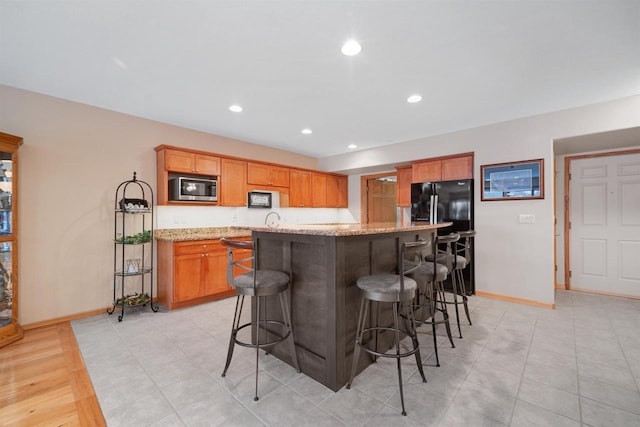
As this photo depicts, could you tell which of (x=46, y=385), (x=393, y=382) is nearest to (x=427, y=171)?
(x=393, y=382)

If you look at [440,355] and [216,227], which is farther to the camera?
[216,227]

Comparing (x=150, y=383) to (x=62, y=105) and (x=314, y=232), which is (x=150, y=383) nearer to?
(x=314, y=232)

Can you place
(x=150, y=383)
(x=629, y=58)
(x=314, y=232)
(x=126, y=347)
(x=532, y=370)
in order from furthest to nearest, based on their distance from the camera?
(x=126, y=347) → (x=629, y=58) → (x=532, y=370) → (x=150, y=383) → (x=314, y=232)

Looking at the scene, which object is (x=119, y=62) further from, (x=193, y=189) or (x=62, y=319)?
(x=62, y=319)

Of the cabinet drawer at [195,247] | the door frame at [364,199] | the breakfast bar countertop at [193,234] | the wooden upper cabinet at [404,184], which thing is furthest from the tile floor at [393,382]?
the door frame at [364,199]

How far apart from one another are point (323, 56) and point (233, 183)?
9.38 ft

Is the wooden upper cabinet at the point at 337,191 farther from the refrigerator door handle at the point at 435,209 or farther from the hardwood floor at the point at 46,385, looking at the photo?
the hardwood floor at the point at 46,385

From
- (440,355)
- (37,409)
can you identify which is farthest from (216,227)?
(440,355)

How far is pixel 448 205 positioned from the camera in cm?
436

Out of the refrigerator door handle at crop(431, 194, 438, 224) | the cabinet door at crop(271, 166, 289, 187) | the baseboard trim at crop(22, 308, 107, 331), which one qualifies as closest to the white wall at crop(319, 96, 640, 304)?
the refrigerator door handle at crop(431, 194, 438, 224)

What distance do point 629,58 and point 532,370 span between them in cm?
276

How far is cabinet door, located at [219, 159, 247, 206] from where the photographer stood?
4.49 meters

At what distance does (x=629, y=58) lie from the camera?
235cm

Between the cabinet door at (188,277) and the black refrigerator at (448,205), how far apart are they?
3509mm
